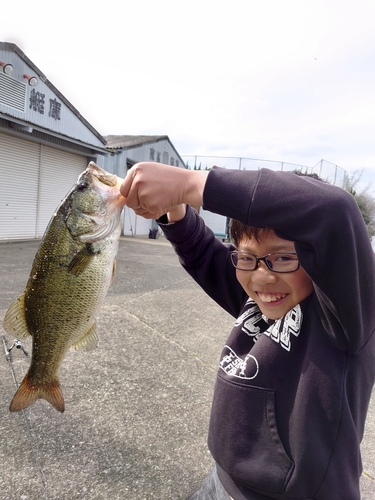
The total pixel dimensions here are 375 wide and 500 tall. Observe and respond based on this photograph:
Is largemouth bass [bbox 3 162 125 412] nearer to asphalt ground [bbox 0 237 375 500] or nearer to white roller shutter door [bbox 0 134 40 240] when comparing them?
asphalt ground [bbox 0 237 375 500]

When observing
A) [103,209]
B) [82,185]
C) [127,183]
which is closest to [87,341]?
[103,209]

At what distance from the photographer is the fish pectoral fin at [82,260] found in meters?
1.61

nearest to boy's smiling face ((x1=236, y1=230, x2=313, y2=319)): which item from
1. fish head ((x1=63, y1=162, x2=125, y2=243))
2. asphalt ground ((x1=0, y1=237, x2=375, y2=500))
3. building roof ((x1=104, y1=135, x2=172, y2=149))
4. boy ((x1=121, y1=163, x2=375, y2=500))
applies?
boy ((x1=121, y1=163, x2=375, y2=500))

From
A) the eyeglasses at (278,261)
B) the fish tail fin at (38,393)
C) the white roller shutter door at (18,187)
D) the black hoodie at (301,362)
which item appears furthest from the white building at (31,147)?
the black hoodie at (301,362)

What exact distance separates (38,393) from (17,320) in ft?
1.19

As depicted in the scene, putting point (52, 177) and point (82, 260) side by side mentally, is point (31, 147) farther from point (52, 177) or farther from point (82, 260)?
point (82, 260)

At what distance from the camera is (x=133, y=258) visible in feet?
32.4

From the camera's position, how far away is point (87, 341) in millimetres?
1771

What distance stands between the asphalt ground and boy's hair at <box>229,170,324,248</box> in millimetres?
1726

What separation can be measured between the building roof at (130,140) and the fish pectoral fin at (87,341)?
14.1 meters

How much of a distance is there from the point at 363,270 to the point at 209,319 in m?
4.35

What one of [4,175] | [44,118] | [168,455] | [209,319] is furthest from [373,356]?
[44,118]

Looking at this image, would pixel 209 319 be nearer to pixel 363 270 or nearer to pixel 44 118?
pixel 363 270

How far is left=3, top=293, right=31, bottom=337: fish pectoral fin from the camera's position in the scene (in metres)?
1.66
